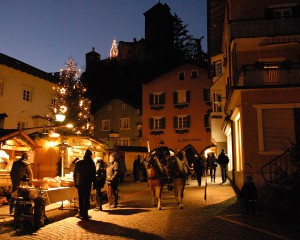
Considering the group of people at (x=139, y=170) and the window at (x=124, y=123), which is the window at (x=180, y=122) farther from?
the group of people at (x=139, y=170)

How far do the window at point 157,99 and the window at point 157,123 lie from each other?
1.87 meters

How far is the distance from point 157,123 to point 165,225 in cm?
3493

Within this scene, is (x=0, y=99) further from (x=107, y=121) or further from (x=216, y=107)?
(x=107, y=121)

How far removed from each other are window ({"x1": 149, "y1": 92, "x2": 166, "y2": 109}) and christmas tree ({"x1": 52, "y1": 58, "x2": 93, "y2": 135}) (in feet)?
35.2

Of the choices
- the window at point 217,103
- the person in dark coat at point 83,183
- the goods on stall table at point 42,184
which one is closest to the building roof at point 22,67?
the window at point 217,103

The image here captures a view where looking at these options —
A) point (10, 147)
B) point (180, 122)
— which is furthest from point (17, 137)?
point (180, 122)

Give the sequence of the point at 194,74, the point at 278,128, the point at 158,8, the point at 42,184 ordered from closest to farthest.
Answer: the point at 42,184 → the point at 278,128 → the point at 194,74 → the point at 158,8

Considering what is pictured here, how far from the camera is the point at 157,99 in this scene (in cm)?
4484

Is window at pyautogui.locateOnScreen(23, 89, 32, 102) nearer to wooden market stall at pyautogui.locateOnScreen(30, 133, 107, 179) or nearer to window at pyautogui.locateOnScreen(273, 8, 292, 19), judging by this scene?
wooden market stall at pyautogui.locateOnScreen(30, 133, 107, 179)

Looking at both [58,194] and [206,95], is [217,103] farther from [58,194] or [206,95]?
[58,194]

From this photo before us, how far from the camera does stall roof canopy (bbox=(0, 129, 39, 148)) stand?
1519cm

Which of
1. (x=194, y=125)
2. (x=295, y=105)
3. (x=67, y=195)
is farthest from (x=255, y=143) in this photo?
(x=194, y=125)

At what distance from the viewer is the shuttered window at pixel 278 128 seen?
579 inches

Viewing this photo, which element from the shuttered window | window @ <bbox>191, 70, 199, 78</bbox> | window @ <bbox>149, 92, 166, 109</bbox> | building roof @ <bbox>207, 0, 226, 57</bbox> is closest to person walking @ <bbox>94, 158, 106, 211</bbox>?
the shuttered window
